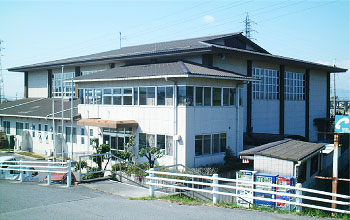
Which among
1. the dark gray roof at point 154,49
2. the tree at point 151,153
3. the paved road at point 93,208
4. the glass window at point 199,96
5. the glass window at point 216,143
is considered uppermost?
the dark gray roof at point 154,49

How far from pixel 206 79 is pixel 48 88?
22416 mm

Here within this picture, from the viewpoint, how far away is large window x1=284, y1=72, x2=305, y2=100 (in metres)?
31.0

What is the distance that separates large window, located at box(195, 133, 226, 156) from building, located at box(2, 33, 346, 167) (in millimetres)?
74

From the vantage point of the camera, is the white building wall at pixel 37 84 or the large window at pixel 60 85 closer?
the large window at pixel 60 85

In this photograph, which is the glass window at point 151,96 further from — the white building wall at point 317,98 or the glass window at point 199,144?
the white building wall at point 317,98

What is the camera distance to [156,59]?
25.1 meters

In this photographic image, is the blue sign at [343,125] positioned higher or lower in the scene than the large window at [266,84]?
lower

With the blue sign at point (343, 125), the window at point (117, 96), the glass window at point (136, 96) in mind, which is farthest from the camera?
the window at point (117, 96)

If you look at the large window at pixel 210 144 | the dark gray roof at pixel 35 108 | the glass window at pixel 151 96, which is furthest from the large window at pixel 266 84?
the dark gray roof at pixel 35 108

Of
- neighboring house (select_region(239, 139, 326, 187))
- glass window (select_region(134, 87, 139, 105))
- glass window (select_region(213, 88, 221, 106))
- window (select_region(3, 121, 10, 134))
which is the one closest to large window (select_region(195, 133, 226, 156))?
glass window (select_region(213, 88, 221, 106))

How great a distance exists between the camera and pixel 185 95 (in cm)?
1866

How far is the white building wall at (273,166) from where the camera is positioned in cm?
1434

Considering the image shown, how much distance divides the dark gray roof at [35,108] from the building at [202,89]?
191 centimetres

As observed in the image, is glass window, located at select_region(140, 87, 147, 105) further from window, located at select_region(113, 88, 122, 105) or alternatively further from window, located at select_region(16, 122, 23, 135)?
window, located at select_region(16, 122, 23, 135)
